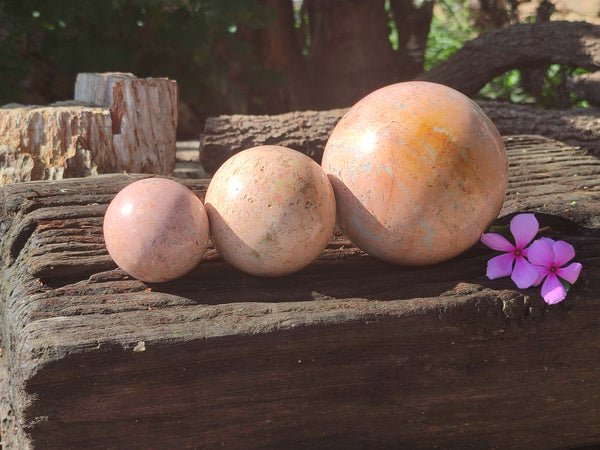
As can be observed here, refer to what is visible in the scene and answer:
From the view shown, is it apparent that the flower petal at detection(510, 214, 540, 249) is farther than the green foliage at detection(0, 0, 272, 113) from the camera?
No

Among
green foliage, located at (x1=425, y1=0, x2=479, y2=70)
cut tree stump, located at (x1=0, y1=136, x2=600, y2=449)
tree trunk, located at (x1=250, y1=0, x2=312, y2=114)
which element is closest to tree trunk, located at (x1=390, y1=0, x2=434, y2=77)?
tree trunk, located at (x1=250, y1=0, x2=312, y2=114)

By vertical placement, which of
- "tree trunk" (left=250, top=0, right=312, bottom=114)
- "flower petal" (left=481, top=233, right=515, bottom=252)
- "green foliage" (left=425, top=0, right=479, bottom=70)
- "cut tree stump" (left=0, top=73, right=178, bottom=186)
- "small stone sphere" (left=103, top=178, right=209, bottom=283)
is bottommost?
"green foliage" (left=425, top=0, right=479, bottom=70)

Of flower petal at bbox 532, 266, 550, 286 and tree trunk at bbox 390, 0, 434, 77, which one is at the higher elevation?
flower petal at bbox 532, 266, 550, 286

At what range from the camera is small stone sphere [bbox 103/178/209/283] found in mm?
2424

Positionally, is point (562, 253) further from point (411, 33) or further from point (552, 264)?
point (411, 33)

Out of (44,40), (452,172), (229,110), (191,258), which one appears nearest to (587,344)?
(452,172)

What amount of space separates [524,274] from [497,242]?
17 centimetres

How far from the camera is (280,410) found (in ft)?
7.88

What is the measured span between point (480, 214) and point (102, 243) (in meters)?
1.46

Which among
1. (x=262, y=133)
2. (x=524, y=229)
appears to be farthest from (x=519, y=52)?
(x=524, y=229)

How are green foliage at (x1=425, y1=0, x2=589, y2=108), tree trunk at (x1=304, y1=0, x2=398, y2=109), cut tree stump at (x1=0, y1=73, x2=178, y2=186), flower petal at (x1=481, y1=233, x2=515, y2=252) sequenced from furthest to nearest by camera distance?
green foliage at (x1=425, y1=0, x2=589, y2=108) < tree trunk at (x1=304, y1=0, x2=398, y2=109) < cut tree stump at (x1=0, y1=73, x2=178, y2=186) < flower petal at (x1=481, y1=233, x2=515, y2=252)

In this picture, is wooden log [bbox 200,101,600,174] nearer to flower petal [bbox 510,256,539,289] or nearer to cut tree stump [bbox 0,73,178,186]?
cut tree stump [bbox 0,73,178,186]

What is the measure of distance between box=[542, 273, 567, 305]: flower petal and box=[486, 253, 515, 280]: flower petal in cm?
15

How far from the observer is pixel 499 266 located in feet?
8.64
